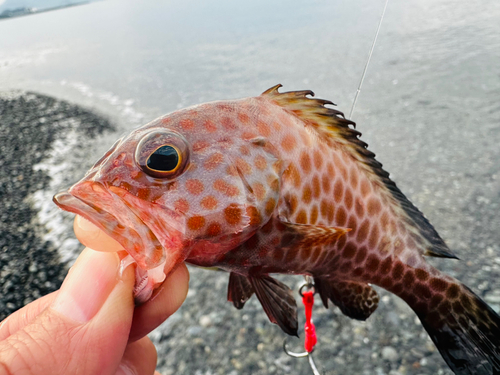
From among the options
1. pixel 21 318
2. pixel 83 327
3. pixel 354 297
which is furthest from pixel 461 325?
pixel 21 318

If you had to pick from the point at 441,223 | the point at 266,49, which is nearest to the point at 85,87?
the point at 266,49

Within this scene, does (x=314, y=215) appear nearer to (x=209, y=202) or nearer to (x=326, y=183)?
(x=326, y=183)

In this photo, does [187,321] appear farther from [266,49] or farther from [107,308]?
[266,49]

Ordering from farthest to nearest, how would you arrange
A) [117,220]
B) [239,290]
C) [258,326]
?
[258,326] → [239,290] → [117,220]

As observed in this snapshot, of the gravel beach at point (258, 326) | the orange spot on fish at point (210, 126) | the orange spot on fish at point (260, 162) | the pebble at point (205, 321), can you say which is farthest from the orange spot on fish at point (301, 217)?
the pebble at point (205, 321)

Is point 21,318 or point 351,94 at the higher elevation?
point 21,318

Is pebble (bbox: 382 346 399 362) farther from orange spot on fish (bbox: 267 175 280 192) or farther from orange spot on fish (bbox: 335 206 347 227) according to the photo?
orange spot on fish (bbox: 267 175 280 192)

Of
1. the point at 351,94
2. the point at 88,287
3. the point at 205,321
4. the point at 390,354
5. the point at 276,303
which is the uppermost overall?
the point at 88,287

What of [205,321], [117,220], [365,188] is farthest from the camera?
[205,321]
